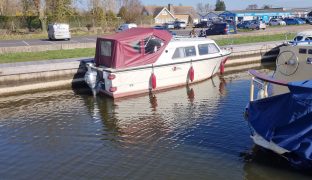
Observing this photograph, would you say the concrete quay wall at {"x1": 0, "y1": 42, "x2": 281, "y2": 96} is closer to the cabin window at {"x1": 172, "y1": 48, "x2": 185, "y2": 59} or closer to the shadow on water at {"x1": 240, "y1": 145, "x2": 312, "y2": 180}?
the cabin window at {"x1": 172, "y1": 48, "x2": 185, "y2": 59}

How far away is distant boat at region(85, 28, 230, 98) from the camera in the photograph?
17.4 m

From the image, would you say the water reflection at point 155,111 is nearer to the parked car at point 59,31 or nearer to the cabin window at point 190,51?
the cabin window at point 190,51

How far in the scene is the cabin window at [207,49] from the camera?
66.4 ft

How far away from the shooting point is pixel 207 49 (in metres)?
20.6

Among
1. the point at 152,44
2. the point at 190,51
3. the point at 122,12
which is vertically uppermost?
the point at 122,12

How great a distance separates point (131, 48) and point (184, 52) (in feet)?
9.86

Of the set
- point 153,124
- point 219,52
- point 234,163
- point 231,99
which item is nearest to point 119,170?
point 234,163

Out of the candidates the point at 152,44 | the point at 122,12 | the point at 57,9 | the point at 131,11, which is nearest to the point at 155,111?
the point at 152,44

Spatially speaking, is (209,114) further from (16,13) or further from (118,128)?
(16,13)

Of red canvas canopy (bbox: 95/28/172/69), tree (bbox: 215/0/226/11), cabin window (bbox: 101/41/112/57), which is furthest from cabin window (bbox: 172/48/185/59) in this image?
tree (bbox: 215/0/226/11)

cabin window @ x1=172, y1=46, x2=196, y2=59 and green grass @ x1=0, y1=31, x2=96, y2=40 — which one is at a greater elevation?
green grass @ x1=0, y1=31, x2=96, y2=40

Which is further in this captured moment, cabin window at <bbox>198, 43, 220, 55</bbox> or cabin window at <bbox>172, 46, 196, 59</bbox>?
cabin window at <bbox>198, 43, 220, 55</bbox>

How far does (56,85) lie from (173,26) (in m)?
42.6

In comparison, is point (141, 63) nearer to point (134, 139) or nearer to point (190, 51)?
point (190, 51)
